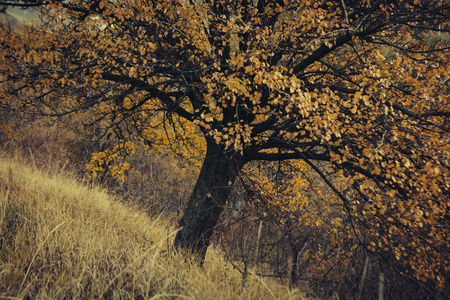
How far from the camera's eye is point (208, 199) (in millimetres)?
5023

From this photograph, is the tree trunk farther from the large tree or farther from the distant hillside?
the distant hillside

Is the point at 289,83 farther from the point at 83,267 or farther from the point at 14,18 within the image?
the point at 14,18

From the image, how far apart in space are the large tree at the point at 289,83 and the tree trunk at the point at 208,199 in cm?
2

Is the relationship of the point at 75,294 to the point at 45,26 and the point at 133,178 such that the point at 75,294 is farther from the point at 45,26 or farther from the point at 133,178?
the point at 133,178

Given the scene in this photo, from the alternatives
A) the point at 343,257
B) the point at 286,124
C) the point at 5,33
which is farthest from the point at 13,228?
the point at 343,257

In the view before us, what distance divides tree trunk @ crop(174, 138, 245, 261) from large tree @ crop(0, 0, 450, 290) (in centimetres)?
2

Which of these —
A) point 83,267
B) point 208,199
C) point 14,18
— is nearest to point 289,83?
point 208,199

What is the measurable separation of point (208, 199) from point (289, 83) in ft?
8.73

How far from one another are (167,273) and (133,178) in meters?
14.0

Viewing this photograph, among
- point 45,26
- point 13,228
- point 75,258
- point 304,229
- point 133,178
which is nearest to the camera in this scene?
point 75,258

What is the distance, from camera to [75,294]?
213cm

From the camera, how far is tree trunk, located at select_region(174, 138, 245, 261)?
485 centimetres

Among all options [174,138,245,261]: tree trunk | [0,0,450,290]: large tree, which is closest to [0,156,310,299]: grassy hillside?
[174,138,245,261]: tree trunk

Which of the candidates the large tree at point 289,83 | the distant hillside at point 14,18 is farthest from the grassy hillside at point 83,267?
the distant hillside at point 14,18
